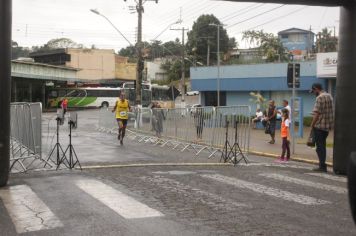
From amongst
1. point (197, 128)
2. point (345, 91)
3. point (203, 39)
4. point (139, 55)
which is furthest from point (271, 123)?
point (203, 39)

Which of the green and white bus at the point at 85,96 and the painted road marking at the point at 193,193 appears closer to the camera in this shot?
the painted road marking at the point at 193,193

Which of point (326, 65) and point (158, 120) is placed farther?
point (326, 65)

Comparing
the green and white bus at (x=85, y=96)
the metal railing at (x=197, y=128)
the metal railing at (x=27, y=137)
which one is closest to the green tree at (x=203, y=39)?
the green and white bus at (x=85, y=96)

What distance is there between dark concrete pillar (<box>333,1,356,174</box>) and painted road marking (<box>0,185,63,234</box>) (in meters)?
6.74

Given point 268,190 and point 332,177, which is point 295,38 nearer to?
point 332,177

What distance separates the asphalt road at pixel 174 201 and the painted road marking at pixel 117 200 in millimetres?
14

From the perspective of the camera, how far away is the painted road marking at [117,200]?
7.30m

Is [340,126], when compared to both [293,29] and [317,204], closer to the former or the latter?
[317,204]

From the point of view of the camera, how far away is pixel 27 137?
44.5 ft

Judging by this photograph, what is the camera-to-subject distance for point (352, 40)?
11383 millimetres

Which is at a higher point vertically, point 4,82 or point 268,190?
point 4,82

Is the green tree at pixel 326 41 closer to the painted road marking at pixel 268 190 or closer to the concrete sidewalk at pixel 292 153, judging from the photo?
the concrete sidewalk at pixel 292 153

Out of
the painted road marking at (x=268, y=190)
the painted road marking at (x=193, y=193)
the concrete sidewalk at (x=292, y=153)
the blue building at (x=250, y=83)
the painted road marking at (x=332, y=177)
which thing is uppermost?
the blue building at (x=250, y=83)

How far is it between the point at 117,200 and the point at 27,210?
4.54ft
